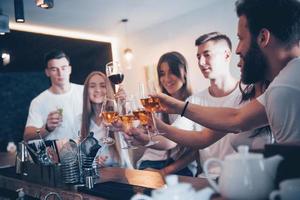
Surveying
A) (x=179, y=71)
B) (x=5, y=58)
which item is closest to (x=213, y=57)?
(x=179, y=71)

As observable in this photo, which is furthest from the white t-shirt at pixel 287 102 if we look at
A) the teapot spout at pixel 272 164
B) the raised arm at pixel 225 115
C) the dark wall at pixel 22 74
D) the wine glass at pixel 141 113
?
the dark wall at pixel 22 74

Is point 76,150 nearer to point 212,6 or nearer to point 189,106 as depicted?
point 189,106

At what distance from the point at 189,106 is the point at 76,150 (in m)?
0.65

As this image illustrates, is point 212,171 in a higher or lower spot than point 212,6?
lower

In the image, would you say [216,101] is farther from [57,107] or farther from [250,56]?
[57,107]

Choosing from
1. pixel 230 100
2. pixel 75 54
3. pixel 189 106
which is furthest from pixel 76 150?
pixel 75 54

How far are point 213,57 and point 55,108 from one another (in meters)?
2.01

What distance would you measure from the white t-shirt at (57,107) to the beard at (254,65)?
2.42 metres

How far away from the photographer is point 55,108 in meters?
3.73

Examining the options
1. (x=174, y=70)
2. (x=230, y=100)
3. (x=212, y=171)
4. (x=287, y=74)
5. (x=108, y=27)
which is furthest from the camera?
(x=108, y=27)

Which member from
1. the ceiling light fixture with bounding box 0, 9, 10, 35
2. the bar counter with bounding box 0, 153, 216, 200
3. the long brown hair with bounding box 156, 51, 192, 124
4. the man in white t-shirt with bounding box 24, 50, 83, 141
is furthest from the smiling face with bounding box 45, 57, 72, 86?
the bar counter with bounding box 0, 153, 216, 200

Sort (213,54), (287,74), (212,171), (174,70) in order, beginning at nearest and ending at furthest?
(287,74) < (212,171) < (213,54) < (174,70)

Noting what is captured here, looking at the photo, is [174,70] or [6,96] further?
[6,96]

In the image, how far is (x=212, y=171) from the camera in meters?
2.07
